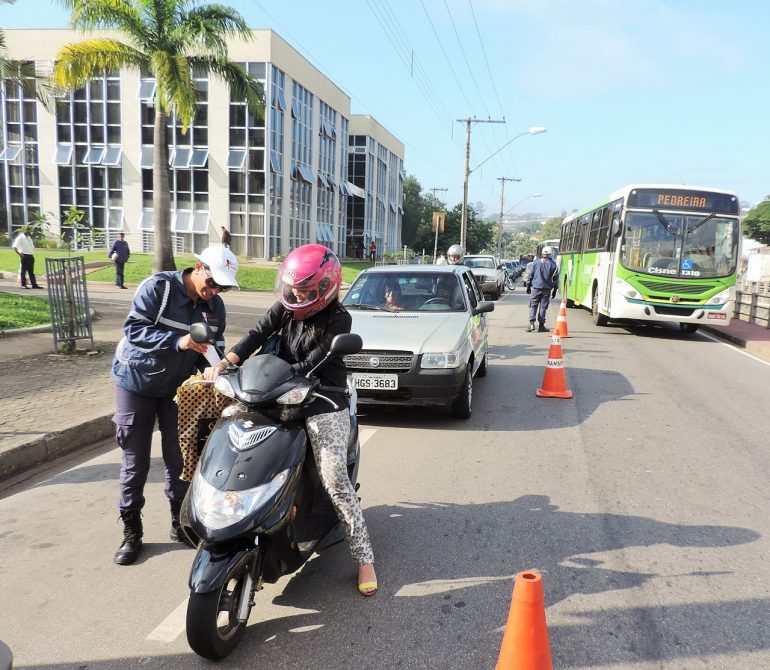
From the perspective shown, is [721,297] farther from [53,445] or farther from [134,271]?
[134,271]

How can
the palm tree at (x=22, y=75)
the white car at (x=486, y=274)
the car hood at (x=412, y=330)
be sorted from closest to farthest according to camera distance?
the car hood at (x=412, y=330) → the palm tree at (x=22, y=75) → the white car at (x=486, y=274)

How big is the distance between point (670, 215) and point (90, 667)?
14.5m

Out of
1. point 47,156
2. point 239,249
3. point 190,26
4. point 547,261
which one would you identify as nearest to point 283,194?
point 239,249

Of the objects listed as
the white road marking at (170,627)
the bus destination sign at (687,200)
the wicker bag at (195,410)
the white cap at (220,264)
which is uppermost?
the bus destination sign at (687,200)

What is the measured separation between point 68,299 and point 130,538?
21.0ft

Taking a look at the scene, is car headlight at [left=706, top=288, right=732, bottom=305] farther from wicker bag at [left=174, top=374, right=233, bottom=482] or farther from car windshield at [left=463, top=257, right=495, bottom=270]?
wicker bag at [left=174, top=374, right=233, bottom=482]

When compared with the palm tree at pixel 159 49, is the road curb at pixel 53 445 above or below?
below

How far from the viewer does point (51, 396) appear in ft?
23.2

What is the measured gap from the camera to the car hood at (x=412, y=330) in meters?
6.45

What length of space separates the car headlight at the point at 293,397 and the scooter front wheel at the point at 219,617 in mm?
731

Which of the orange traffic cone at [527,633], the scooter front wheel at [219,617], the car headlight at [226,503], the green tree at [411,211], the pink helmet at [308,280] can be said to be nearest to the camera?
the orange traffic cone at [527,633]

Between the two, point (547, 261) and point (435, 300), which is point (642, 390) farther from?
point (547, 261)

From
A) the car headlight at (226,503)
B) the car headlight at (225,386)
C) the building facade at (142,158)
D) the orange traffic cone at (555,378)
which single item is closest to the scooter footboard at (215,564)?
the car headlight at (226,503)

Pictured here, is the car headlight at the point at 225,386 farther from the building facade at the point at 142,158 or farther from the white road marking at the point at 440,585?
the building facade at the point at 142,158
